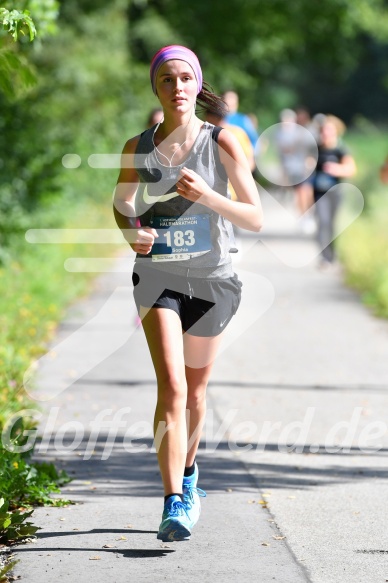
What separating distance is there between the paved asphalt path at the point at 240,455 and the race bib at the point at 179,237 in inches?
47.7

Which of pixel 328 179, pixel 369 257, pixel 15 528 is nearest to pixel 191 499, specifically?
pixel 15 528

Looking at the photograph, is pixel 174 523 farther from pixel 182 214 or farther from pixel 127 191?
pixel 127 191

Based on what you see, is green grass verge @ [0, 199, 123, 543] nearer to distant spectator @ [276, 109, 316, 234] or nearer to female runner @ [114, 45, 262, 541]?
female runner @ [114, 45, 262, 541]

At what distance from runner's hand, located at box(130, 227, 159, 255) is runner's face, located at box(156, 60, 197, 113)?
51 cm

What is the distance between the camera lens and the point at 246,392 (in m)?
9.14

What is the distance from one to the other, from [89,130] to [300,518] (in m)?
22.8

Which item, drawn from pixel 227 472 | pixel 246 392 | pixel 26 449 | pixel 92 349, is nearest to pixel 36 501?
pixel 26 449

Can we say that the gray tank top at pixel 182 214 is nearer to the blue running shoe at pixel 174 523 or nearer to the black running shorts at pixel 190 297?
the black running shorts at pixel 190 297

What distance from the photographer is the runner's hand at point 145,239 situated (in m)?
5.14

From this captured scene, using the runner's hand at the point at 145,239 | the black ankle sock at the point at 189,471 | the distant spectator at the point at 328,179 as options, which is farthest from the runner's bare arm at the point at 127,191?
the distant spectator at the point at 328,179

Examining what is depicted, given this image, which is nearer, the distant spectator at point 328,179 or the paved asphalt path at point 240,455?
the paved asphalt path at point 240,455

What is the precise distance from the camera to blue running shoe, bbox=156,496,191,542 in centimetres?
506

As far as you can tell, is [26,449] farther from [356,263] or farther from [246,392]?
[356,263]

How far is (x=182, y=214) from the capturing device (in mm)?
5285
